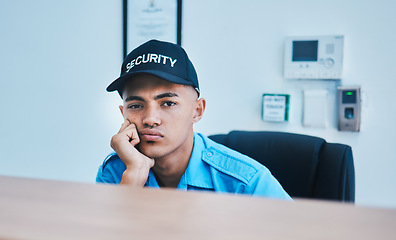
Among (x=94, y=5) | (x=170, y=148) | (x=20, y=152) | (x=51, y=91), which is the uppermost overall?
(x=94, y=5)

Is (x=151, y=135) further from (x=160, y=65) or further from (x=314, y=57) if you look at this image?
(x=314, y=57)

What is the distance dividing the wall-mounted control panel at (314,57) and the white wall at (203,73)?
0.04 metres

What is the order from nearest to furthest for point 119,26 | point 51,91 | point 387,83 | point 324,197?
1. point 324,197
2. point 387,83
3. point 119,26
4. point 51,91

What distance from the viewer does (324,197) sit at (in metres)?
1.12

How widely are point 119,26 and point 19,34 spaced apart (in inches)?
27.0

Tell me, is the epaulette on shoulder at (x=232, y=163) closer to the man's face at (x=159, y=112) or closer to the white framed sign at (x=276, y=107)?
the man's face at (x=159, y=112)

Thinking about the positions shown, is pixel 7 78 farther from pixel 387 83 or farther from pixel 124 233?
pixel 124 233

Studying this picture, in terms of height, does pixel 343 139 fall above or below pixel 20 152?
above

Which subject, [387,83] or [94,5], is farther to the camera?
[94,5]

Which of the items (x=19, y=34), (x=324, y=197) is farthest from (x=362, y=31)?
(x=19, y=34)

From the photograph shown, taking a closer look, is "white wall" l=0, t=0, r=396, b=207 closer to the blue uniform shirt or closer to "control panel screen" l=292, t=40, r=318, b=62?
"control panel screen" l=292, t=40, r=318, b=62

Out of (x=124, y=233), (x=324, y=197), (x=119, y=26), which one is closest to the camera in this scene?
(x=124, y=233)

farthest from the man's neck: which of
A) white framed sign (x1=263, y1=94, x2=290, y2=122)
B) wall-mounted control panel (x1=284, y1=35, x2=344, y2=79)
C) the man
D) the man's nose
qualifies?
wall-mounted control panel (x1=284, y1=35, x2=344, y2=79)

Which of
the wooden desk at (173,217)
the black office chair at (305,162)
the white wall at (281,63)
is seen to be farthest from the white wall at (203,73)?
the wooden desk at (173,217)
